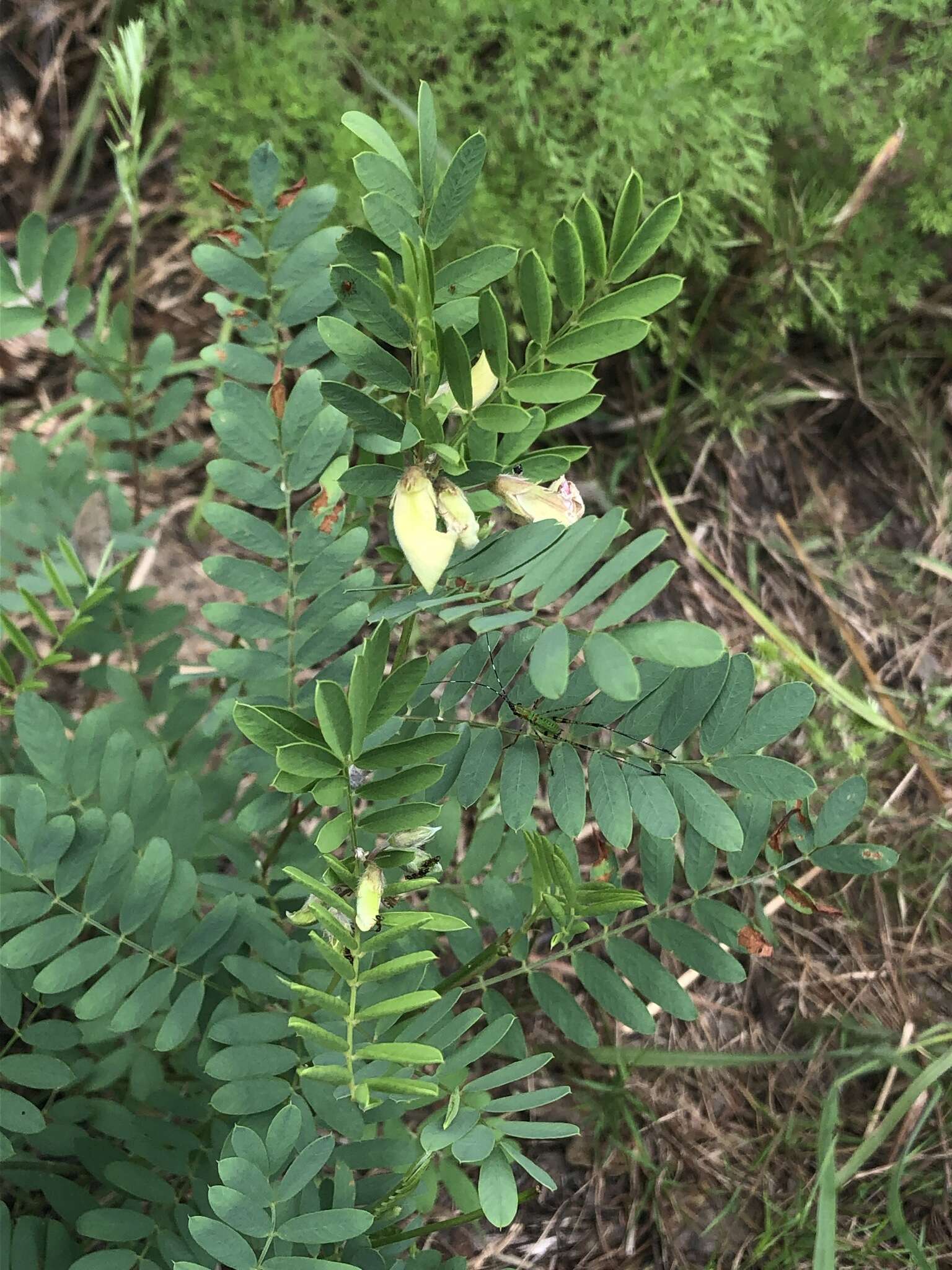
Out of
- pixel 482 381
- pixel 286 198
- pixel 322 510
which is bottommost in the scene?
pixel 322 510

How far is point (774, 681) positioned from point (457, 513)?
116 centimetres

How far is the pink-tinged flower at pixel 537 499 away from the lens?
0.64 m

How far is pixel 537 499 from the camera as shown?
2.13 feet

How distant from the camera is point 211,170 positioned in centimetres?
162

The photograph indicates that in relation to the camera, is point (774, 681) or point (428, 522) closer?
point (428, 522)


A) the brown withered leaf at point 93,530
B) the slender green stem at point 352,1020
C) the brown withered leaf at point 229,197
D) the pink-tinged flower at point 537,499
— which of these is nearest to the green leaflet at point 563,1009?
the slender green stem at point 352,1020

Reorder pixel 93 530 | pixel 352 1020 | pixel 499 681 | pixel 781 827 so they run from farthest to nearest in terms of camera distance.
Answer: pixel 93 530 → pixel 781 827 → pixel 499 681 → pixel 352 1020

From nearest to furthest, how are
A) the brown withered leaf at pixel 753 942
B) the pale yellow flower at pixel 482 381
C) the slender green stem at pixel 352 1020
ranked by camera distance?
the slender green stem at pixel 352 1020, the pale yellow flower at pixel 482 381, the brown withered leaf at pixel 753 942

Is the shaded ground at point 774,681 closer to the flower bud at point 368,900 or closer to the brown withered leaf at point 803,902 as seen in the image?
the brown withered leaf at point 803,902

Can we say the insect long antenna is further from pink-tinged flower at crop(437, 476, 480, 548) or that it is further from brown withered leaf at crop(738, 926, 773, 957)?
brown withered leaf at crop(738, 926, 773, 957)

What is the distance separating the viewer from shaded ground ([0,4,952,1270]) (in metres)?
1.34

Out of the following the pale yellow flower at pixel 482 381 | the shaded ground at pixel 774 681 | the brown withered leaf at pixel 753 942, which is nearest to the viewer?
the pale yellow flower at pixel 482 381

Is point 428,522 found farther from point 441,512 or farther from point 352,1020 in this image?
point 352,1020

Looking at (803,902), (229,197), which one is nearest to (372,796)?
(803,902)
